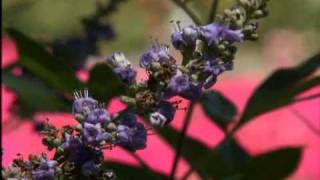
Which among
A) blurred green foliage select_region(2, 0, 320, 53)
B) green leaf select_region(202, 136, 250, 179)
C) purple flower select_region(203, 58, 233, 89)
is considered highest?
blurred green foliage select_region(2, 0, 320, 53)

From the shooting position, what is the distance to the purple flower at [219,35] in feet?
2.47

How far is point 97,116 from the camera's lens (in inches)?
29.5

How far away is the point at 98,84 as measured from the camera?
1.23m

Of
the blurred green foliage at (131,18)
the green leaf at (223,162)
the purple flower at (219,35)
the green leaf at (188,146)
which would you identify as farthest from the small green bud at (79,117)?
the blurred green foliage at (131,18)

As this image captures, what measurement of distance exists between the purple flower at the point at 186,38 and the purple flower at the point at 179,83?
0.12ft

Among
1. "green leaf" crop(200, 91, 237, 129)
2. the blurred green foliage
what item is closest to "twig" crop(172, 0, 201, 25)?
"green leaf" crop(200, 91, 237, 129)

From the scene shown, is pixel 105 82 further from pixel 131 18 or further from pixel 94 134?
pixel 131 18

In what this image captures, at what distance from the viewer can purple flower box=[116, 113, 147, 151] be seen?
29.3 inches

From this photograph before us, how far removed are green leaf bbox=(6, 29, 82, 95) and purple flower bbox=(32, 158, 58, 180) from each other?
51 cm

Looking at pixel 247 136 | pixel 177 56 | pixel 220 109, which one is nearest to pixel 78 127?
pixel 220 109

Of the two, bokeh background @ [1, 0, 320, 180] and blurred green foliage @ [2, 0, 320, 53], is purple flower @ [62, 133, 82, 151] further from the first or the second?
blurred green foliage @ [2, 0, 320, 53]

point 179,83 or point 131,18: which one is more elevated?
point 131,18

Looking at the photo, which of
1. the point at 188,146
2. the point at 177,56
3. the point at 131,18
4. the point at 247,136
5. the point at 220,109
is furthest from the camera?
the point at 131,18

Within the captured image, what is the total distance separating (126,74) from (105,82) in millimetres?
435
